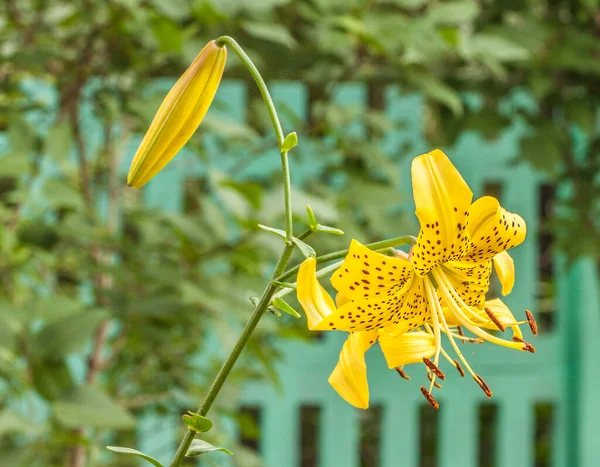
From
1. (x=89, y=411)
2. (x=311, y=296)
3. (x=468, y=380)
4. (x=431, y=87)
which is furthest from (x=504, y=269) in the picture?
(x=468, y=380)

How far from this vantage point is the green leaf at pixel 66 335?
88 cm

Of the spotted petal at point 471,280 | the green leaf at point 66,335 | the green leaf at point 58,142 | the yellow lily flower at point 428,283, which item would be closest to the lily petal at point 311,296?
the yellow lily flower at point 428,283

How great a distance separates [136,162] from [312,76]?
90 cm

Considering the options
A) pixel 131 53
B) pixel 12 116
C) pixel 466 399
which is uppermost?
pixel 131 53

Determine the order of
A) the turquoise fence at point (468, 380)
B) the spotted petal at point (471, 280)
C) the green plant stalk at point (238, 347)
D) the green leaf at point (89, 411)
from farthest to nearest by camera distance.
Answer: the turquoise fence at point (468, 380), the green leaf at point (89, 411), the spotted petal at point (471, 280), the green plant stalk at point (238, 347)

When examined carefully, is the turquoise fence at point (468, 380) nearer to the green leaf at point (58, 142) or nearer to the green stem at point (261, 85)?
the green leaf at point (58, 142)

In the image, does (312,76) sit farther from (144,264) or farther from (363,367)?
(363,367)

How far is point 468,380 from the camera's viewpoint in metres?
1.68

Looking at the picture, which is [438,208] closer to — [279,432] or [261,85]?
[261,85]

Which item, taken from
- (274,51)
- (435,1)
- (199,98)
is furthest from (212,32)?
(199,98)

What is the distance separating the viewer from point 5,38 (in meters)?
1.16

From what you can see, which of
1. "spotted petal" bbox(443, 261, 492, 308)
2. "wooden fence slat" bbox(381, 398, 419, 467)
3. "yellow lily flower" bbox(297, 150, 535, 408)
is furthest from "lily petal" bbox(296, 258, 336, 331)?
"wooden fence slat" bbox(381, 398, 419, 467)

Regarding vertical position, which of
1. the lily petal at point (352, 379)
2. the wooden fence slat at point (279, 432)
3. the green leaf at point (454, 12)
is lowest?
the wooden fence slat at point (279, 432)

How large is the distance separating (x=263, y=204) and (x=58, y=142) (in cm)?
27
